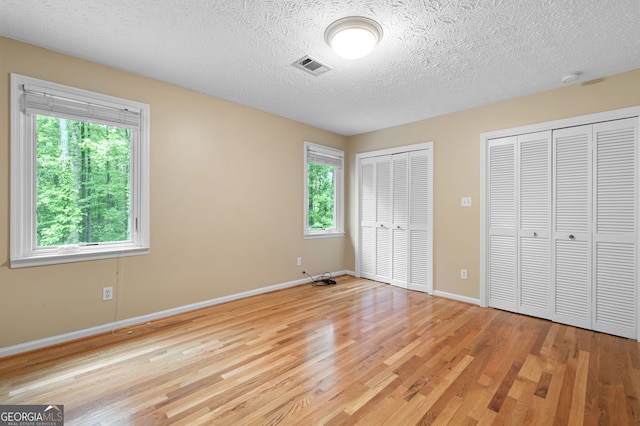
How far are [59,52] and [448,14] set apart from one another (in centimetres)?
314

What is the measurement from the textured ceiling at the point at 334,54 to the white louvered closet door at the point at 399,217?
48.9 inches

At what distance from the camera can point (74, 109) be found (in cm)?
251

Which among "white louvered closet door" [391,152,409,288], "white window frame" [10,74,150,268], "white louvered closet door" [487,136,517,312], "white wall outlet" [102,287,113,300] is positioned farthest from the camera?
"white louvered closet door" [391,152,409,288]

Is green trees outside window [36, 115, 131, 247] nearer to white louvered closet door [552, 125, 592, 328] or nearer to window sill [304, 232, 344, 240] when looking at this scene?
window sill [304, 232, 344, 240]

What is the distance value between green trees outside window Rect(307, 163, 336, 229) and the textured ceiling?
1.61 m

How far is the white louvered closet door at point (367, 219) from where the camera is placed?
4.77 meters

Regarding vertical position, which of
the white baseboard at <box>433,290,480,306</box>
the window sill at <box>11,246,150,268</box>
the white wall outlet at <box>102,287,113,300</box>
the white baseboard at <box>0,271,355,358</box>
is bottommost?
the white baseboard at <box>433,290,480,306</box>

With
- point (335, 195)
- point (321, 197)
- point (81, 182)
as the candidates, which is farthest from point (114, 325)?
point (335, 195)

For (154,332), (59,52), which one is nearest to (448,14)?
(59,52)

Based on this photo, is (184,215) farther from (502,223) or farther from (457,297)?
(502,223)

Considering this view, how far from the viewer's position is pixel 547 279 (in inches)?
123

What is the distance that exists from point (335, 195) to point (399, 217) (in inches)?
48.5

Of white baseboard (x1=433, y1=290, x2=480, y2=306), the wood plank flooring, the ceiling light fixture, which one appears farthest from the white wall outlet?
white baseboard (x1=433, y1=290, x2=480, y2=306)

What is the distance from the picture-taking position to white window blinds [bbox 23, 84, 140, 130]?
2.32 m
